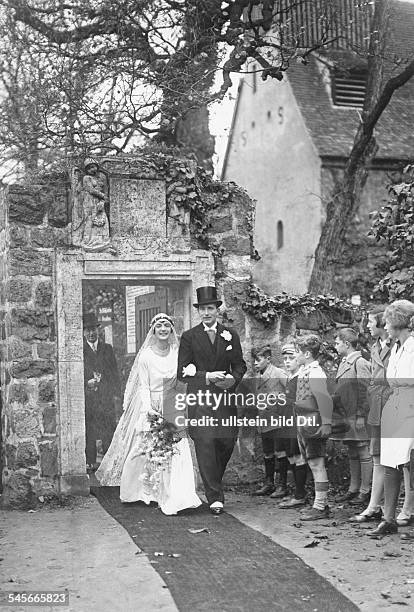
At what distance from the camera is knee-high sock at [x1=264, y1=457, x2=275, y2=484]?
932 centimetres

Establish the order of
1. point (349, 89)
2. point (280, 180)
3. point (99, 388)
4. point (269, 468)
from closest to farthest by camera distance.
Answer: point (269, 468)
point (99, 388)
point (349, 89)
point (280, 180)

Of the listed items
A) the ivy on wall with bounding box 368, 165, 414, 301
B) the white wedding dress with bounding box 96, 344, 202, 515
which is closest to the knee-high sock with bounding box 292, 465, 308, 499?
the white wedding dress with bounding box 96, 344, 202, 515

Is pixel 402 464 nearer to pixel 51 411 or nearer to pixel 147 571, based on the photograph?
pixel 147 571

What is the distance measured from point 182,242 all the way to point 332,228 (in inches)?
240

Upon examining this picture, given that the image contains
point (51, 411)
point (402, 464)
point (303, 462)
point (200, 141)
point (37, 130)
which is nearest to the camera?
point (402, 464)

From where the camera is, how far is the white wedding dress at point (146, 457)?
8438mm

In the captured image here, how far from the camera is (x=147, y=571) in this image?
240 inches

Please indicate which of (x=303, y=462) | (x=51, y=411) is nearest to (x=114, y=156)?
(x=51, y=411)

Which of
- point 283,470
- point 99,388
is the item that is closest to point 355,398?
point 283,470

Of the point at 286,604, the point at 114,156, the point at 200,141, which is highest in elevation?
the point at 200,141

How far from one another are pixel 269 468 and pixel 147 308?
3298 mm

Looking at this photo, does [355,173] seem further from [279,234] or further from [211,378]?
[211,378]

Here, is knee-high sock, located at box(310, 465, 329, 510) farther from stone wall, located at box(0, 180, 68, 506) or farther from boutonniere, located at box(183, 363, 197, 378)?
stone wall, located at box(0, 180, 68, 506)

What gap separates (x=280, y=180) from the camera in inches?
872
